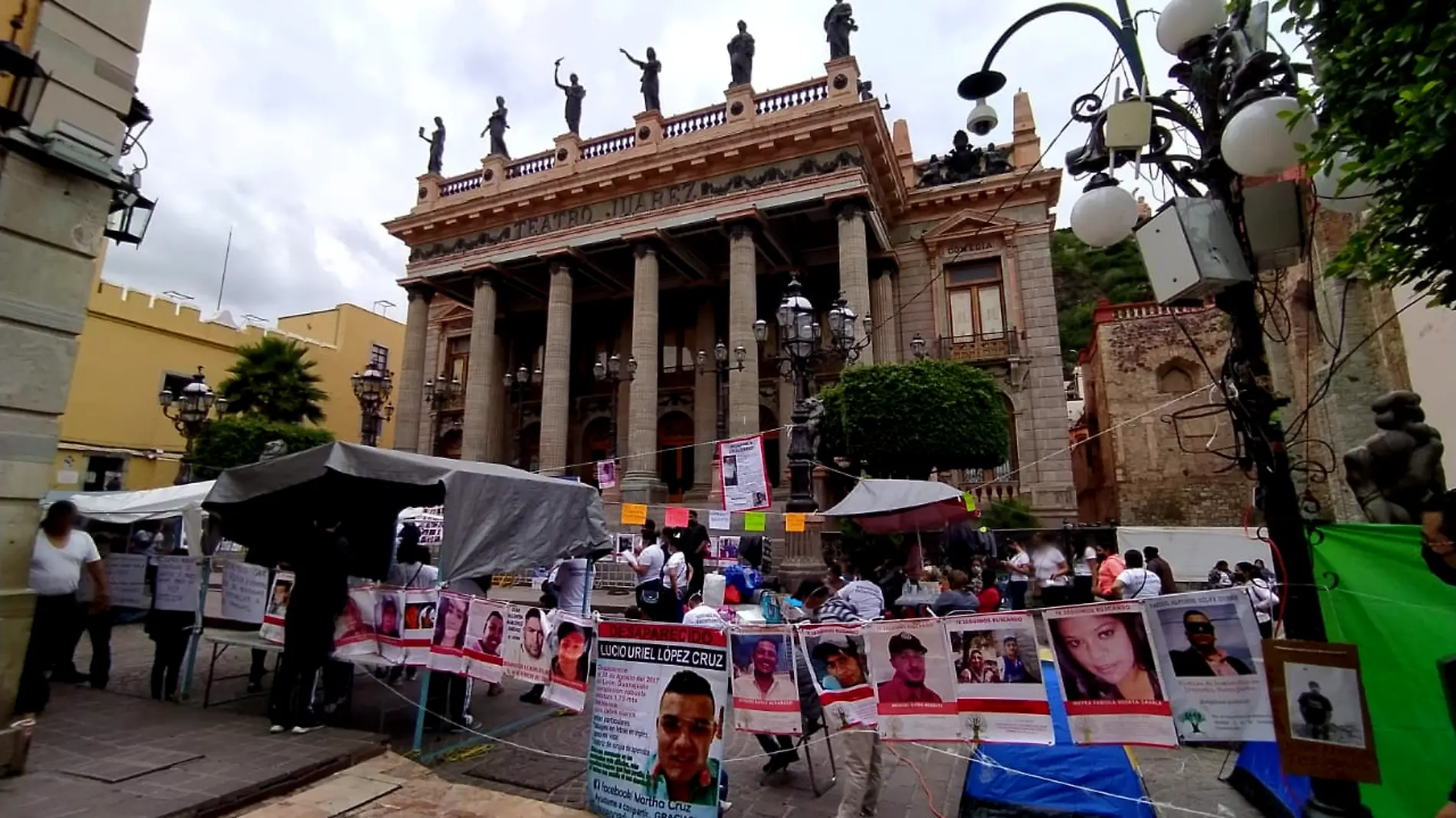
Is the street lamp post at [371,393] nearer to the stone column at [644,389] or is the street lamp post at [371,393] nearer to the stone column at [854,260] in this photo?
the stone column at [644,389]

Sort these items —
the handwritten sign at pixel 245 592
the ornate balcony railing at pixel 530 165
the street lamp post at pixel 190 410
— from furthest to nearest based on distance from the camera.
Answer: the ornate balcony railing at pixel 530 165 → the street lamp post at pixel 190 410 → the handwritten sign at pixel 245 592

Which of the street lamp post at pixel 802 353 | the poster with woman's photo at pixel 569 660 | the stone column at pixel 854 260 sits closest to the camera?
the poster with woman's photo at pixel 569 660

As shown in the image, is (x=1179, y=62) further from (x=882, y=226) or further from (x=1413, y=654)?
(x=882, y=226)

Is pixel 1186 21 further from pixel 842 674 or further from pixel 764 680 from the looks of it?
pixel 764 680

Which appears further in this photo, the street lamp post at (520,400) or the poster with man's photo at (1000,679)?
the street lamp post at (520,400)

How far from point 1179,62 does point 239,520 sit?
9.08 meters

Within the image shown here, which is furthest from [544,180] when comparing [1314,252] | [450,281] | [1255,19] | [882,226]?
[1255,19]

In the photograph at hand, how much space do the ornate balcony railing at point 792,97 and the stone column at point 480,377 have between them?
11.6 metres

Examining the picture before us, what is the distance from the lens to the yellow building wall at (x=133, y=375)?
23.9 meters

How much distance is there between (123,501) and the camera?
10258 millimetres

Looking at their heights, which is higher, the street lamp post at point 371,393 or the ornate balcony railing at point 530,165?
the ornate balcony railing at point 530,165

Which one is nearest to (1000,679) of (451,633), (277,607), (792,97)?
(451,633)

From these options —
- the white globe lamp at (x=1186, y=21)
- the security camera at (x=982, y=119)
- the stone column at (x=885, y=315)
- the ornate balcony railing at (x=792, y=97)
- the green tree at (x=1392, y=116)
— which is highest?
the ornate balcony railing at (x=792, y=97)

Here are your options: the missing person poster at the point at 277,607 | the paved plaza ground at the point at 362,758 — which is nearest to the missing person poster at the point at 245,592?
the missing person poster at the point at 277,607
